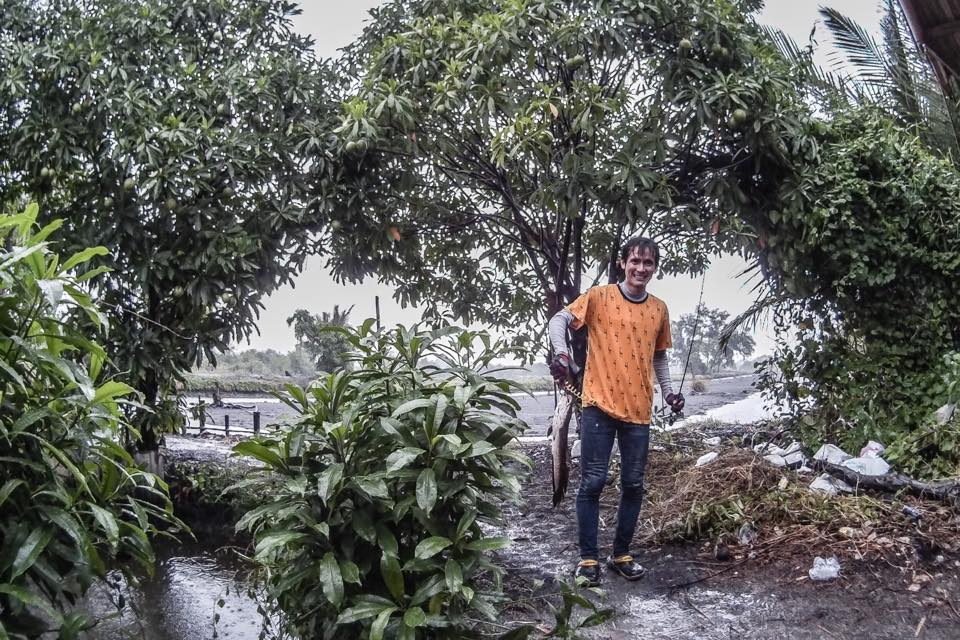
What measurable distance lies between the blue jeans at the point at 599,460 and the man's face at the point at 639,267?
523 mm

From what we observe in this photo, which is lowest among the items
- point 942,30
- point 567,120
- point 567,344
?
point 567,344

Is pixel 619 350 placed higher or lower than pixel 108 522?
higher

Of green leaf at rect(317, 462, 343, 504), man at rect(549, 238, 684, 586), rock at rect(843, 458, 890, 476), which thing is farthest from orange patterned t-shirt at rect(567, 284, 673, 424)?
rock at rect(843, 458, 890, 476)

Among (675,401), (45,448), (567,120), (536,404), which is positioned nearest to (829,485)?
(675,401)

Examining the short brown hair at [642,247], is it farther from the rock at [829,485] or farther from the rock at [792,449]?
the rock at [792,449]

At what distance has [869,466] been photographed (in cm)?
357

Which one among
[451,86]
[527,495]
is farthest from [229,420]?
[451,86]

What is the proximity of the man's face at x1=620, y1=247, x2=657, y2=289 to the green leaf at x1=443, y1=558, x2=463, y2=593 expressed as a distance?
142 centimetres

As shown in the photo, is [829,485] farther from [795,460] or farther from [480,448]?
[480,448]

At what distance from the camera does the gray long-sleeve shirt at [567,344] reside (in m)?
2.64

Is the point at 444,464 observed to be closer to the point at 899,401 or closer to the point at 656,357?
the point at 656,357

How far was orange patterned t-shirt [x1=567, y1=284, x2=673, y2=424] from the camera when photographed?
8.63ft

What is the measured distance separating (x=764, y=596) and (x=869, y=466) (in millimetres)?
1366

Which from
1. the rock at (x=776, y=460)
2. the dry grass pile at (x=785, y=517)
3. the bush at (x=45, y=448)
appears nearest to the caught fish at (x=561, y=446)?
the dry grass pile at (x=785, y=517)
